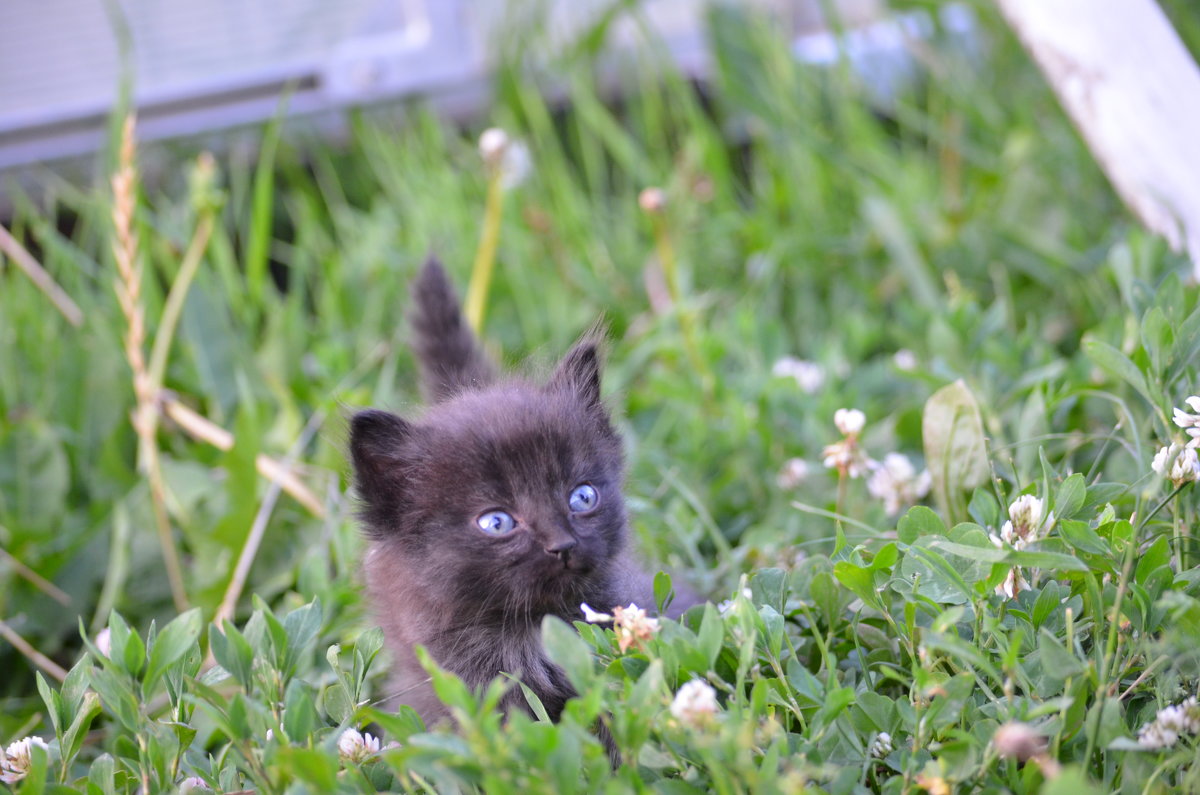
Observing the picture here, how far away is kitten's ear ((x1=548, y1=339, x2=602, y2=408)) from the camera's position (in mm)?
1978

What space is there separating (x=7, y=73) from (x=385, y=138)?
1.52 metres

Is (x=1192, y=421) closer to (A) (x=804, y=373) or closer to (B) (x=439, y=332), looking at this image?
(A) (x=804, y=373)

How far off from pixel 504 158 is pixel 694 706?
2.36 m

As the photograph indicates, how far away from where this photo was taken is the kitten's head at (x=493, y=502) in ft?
5.60

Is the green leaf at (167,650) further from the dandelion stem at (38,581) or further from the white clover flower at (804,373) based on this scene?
the white clover flower at (804,373)

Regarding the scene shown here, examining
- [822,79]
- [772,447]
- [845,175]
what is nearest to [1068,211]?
[845,175]

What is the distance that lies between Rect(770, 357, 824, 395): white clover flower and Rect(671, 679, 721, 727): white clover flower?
1579mm

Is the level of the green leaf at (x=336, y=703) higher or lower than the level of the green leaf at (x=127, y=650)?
lower

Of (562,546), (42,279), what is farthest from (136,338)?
(562,546)

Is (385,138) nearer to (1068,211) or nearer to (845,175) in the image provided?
(845,175)

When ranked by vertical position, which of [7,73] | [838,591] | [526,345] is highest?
[7,73]

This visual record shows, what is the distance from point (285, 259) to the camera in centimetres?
440

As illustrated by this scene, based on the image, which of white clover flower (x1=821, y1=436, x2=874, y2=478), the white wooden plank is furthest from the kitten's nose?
the white wooden plank

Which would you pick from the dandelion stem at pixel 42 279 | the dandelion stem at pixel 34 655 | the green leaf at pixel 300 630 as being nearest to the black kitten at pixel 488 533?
the green leaf at pixel 300 630
